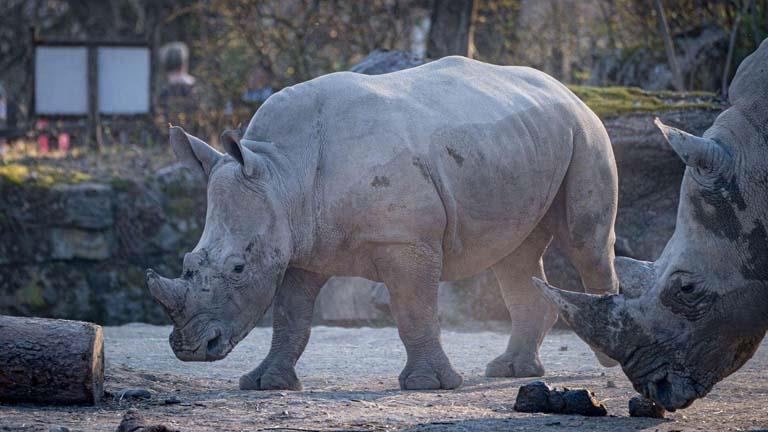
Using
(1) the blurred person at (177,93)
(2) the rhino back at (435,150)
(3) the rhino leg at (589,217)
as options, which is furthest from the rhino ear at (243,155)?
(1) the blurred person at (177,93)

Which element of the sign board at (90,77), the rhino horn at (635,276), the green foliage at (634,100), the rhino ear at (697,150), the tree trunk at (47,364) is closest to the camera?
the rhino ear at (697,150)

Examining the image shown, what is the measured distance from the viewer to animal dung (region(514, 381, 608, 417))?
5348 millimetres

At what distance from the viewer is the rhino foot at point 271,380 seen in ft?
20.7

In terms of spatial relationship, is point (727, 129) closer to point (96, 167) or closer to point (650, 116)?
point (650, 116)

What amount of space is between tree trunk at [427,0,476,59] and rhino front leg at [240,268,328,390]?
666 centimetres

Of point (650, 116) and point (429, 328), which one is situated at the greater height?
point (650, 116)

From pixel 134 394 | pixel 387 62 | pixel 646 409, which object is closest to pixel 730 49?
pixel 387 62

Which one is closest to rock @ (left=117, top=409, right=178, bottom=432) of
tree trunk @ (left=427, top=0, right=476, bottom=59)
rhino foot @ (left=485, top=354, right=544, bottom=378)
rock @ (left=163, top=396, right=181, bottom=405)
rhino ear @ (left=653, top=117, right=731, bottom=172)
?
rock @ (left=163, top=396, right=181, bottom=405)

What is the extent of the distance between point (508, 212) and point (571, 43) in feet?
28.6

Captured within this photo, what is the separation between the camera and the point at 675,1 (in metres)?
14.0

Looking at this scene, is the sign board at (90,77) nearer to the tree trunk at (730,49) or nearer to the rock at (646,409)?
the tree trunk at (730,49)

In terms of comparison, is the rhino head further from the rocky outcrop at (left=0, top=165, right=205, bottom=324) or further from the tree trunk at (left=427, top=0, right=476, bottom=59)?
the tree trunk at (left=427, top=0, right=476, bottom=59)

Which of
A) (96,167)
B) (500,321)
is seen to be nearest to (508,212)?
(500,321)

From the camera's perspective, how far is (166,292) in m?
5.64
